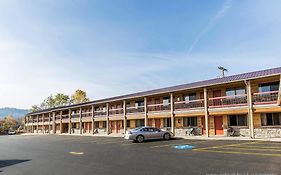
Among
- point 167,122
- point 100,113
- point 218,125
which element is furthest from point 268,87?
point 100,113

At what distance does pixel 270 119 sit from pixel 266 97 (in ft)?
Answer: 6.97

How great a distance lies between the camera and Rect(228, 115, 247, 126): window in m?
24.3

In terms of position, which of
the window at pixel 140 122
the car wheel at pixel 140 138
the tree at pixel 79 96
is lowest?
the car wheel at pixel 140 138

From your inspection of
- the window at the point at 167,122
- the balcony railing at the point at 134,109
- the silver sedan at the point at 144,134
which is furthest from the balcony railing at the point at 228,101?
the balcony railing at the point at 134,109

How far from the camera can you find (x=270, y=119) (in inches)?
885

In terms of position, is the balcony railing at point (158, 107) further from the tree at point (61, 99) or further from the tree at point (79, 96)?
the tree at point (61, 99)

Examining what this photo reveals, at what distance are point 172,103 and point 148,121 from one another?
7137 mm

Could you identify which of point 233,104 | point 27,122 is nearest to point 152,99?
point 233,104

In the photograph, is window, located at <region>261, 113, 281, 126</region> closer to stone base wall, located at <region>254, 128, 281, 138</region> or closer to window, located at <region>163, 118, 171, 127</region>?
stone base wall, located at <region>254, 128, 281, 138</region>

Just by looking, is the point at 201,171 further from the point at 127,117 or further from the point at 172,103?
the point at 127,117

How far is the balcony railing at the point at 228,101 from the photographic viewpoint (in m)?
23.5

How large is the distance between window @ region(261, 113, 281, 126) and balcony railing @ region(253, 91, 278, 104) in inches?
64.3

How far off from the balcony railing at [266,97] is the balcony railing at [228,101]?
1025mm

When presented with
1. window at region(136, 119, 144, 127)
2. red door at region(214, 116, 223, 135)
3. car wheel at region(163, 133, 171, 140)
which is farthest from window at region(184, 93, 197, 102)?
window at region(136, 119, 144, 127)
